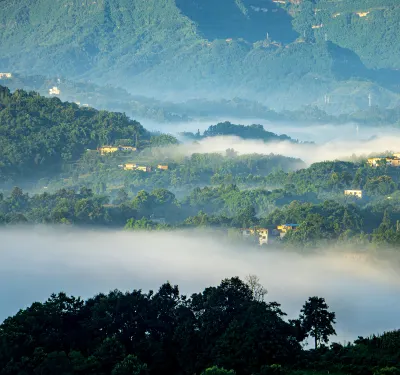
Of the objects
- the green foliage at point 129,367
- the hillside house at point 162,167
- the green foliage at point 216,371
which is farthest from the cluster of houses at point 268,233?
the green foliage at point 216,371

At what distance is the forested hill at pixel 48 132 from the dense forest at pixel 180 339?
65998mm

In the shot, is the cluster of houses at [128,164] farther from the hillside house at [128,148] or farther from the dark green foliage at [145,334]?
the dark green foliage at [145,334]

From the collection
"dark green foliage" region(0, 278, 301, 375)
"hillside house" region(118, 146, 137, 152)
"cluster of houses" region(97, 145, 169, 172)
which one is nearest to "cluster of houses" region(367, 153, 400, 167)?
"cluster of houses" region(97, 145, 169, 172)

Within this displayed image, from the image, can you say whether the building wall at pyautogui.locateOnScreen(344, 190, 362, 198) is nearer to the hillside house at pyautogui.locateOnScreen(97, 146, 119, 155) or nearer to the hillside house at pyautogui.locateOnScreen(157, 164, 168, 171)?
the hillside house at pyautogui.locateOnScreen(157, 164, 168, 171)

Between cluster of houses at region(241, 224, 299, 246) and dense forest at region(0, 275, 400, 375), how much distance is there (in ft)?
111

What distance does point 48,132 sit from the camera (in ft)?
381

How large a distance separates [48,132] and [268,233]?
1477 inches

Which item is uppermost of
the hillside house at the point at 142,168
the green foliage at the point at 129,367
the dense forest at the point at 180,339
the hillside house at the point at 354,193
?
the hillside house at the point at 142,168

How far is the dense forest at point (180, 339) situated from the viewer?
39.8 m

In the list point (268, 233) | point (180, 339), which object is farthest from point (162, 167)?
point (180, 339)

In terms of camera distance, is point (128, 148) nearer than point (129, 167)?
No

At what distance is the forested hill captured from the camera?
11231 cm

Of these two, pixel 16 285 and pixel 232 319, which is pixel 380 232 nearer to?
pixel 16 285

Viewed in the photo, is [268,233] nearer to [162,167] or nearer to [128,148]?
[162,167]
